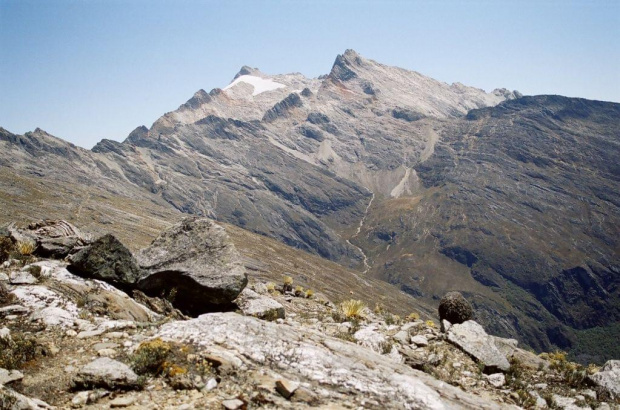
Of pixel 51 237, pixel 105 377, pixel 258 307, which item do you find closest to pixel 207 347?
pixel 105 377

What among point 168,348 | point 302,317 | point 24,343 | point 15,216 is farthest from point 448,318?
point 15,216

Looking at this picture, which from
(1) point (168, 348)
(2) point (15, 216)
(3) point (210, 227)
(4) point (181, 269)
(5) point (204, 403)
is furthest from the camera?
(2) point (15, 216)

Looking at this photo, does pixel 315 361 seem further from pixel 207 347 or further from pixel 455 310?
pixel 455 310

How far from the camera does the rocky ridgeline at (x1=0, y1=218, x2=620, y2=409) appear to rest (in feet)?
30.8

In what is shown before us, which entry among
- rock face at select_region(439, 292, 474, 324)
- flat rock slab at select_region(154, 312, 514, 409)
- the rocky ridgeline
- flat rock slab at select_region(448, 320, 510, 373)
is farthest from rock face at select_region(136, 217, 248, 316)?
rock face at select_region(439, 292, 474, 324)

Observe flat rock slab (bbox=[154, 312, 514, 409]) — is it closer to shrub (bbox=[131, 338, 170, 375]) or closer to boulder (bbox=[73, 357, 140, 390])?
shrub (bbox=[131, 338, 170, 375])

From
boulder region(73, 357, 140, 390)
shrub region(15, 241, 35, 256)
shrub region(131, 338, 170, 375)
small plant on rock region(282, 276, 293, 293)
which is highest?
shrub region(15, 241, 35, 256)

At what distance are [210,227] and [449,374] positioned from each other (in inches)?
473

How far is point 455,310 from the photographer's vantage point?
20500mm

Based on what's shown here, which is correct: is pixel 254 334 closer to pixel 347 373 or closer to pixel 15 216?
pixel 347 373

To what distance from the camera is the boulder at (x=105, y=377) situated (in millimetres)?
9156

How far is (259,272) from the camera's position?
14612 cm

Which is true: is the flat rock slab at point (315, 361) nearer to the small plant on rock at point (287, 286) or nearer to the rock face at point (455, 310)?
the rock face at point (455, 310)

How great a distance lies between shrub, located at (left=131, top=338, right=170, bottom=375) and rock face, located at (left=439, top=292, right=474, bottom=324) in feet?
49.7
